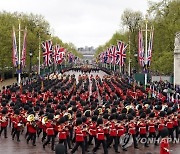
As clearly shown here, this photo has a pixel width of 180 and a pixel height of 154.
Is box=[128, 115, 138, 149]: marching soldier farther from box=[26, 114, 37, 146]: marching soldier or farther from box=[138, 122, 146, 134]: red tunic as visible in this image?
box=[26, 114, 37, 146]: marching soldier

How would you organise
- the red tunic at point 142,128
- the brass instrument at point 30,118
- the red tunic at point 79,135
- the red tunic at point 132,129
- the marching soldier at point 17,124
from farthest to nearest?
1. the marching soldier at point 17,124
2. the brass instrument at point 30,118
3. the red tunic at point 142,128
4. the red tunic at point 132,129
5. the red tunic at point 79,135

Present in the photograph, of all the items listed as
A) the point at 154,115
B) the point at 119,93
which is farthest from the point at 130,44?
the point at 154,115

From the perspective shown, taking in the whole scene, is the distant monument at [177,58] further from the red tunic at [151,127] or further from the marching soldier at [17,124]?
the marching soldier at [17,124]

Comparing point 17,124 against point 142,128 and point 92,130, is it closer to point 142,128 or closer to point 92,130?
point 92,130

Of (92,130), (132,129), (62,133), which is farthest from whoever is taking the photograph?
(132,129)

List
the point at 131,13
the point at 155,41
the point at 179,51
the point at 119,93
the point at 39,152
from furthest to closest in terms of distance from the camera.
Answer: the point at 131,13 < the point at 155,41 < the point at 179,51 < the point at 119,93 < the point at 39,152

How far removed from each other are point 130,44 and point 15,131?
3737 centimetres

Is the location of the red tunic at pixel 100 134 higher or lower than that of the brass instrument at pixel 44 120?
lower

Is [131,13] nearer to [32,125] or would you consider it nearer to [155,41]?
[155,41]

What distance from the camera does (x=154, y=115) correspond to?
15195 millimetres

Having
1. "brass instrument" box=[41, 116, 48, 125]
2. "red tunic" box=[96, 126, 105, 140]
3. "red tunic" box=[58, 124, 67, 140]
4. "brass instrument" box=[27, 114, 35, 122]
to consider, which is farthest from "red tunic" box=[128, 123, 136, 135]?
"brass instrument" box=[27, 114, 35, 122]

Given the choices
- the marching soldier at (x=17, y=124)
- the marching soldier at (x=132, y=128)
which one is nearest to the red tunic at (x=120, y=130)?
the marching soldier at (x=132, y=128)

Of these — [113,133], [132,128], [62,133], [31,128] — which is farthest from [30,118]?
[132,128]

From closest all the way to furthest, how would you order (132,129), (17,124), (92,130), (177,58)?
(92,130)
(132,129)
(17,124)
(177,58)
